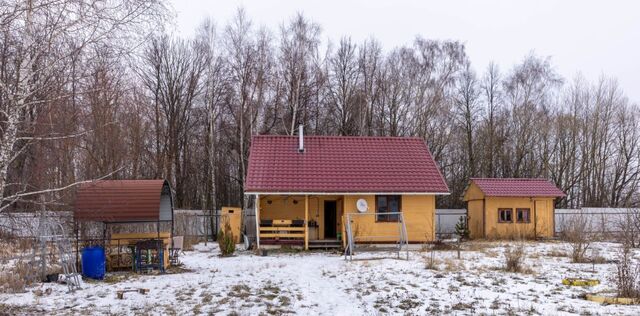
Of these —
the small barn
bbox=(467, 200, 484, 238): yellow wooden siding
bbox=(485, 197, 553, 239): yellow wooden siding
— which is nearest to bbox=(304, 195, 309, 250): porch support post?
the small barn

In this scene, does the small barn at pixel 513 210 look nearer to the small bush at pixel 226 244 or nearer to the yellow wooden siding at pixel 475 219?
the yellow wooden siding at pixel 475 219

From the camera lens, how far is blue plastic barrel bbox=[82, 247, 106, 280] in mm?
14648

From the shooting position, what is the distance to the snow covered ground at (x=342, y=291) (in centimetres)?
977

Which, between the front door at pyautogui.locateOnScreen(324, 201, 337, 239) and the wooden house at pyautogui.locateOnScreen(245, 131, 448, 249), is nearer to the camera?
the wooden house at pyautogui.locateOnScreen(245, 131, 448, 249)

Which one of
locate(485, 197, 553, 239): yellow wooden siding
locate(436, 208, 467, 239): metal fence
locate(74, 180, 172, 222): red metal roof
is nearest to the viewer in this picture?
locate(74, 180, 172, 222): red metal roof

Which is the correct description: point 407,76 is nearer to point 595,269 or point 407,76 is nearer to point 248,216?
point 248,216

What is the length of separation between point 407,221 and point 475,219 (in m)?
8.14

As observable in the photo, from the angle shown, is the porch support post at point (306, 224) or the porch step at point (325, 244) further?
the porch step at point (325, 244)

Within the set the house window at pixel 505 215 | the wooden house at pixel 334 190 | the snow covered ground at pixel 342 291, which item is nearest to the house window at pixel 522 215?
the house window at pixel 505 215

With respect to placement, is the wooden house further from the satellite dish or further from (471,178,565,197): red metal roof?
(471,178,565,197): red metal roof

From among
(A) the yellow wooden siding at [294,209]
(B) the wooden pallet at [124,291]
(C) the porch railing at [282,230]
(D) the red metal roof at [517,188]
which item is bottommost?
(B) the wooden pallet at [124,291]

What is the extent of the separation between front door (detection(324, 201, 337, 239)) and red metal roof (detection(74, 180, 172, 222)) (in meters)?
9.53

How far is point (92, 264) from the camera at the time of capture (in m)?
14.7

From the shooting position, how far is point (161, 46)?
34812 mm
